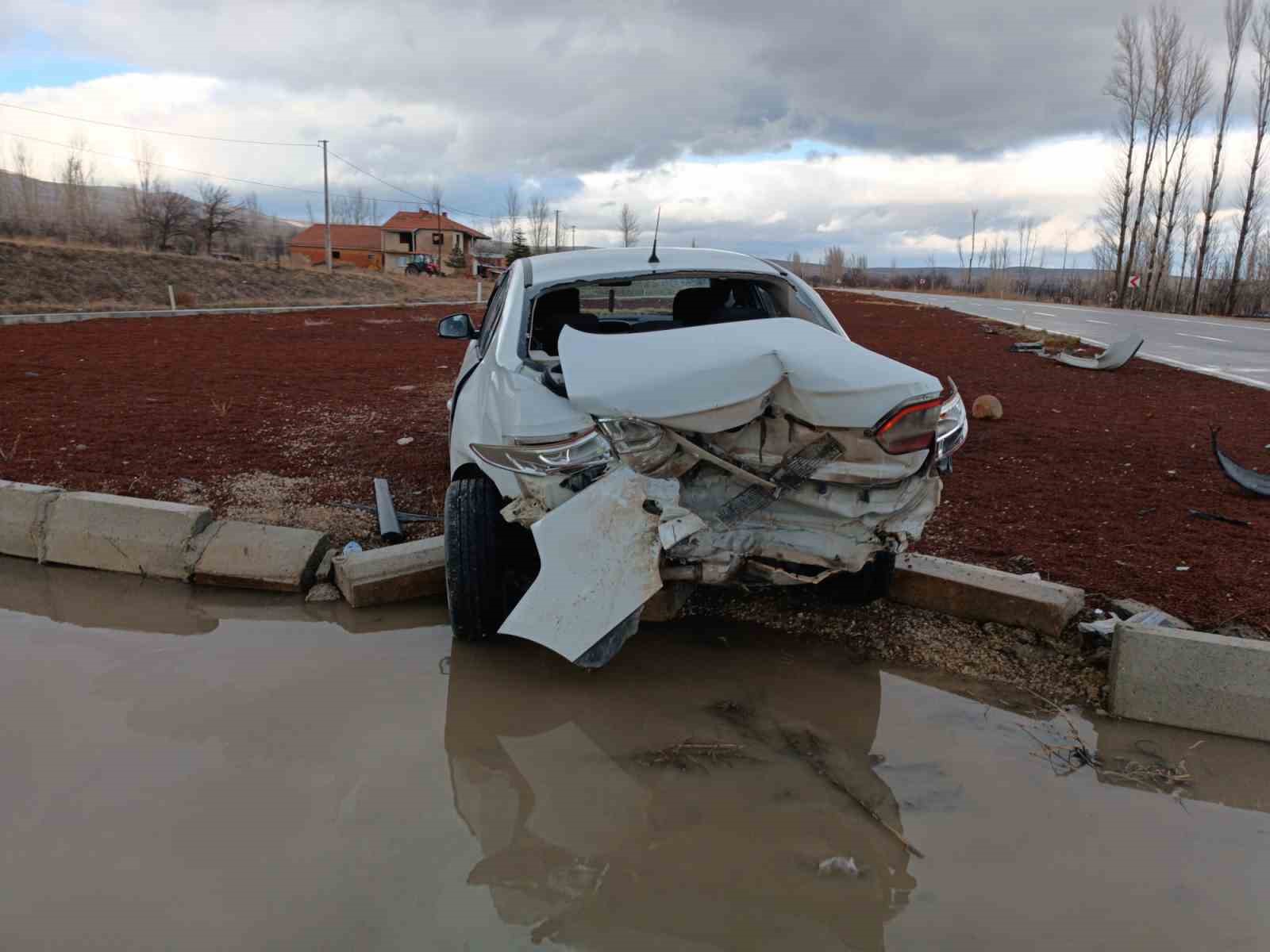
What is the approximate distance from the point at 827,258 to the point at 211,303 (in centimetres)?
8302

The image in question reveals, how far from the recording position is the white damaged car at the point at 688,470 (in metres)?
3.13

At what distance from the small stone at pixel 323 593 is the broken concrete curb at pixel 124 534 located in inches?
27.9

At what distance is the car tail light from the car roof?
166cm

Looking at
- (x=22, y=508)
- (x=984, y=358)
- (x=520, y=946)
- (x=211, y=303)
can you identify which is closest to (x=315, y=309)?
(x=211, y=303)

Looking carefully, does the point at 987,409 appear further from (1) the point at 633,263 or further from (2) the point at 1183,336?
(2) the point at 1183,336

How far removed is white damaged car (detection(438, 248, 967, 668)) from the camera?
3127mm

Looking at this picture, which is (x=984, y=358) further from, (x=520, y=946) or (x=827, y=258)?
(x=827, y=258)

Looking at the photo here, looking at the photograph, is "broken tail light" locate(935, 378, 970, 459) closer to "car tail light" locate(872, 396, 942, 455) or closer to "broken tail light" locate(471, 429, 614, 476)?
"car tail light" locate(872, 396, 942, 455)

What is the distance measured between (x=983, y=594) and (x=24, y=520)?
16.6 ft

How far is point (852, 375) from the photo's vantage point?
124 inches

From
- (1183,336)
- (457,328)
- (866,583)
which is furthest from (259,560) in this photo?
(1183,336)

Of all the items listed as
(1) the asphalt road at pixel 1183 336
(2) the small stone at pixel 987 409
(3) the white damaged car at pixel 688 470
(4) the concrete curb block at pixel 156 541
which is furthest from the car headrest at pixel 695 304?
(1) the asphalt road at pixel 1183 336

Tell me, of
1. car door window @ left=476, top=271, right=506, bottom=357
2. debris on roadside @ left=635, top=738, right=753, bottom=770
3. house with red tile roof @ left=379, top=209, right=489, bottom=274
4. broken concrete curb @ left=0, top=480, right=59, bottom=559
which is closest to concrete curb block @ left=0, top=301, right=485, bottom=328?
broken concrete curb @ left=0, top=480, right=59, bottom=559

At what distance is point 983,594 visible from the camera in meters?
4.22
